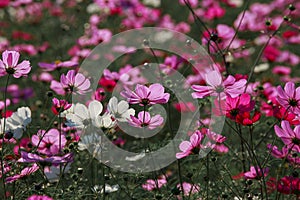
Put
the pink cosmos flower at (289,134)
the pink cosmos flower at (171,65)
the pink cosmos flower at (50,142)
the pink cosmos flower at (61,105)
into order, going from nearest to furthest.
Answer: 1. the pink cosmos flower at (289,134)
2. the pink cosmos flower at (61,105)
3. the pink cosmos flower at (50,142)
4. the pink cosmos flower at (171,65)

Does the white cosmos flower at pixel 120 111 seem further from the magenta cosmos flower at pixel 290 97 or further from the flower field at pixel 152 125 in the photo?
the magenta cosmos flower at pixel 290 97

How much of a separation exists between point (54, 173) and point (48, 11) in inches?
98.6

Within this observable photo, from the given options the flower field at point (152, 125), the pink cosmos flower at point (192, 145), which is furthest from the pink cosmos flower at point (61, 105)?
the pink cosmos flower at point (192, 145)

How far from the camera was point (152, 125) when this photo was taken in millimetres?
1252

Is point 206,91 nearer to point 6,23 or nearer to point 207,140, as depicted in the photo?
point 207,140

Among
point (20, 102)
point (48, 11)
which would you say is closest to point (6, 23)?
point (48, 11)

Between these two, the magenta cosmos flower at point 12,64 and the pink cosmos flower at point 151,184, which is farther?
the pink cosmos flower at point 151,184

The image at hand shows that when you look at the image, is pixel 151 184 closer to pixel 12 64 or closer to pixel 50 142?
pixel 50 142

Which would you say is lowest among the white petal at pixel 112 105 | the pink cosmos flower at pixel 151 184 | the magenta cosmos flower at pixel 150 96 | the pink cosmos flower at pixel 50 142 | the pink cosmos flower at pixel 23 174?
the pink cosmos flower at pixel 151 184

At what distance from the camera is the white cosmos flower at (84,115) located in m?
1.28

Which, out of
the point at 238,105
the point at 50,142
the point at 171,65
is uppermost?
the point at 171,65

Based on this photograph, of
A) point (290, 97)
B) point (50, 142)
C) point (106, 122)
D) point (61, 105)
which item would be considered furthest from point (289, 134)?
point (50, 142)

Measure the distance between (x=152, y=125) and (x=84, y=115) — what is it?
0.56 ft

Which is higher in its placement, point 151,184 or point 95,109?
point 95,109
